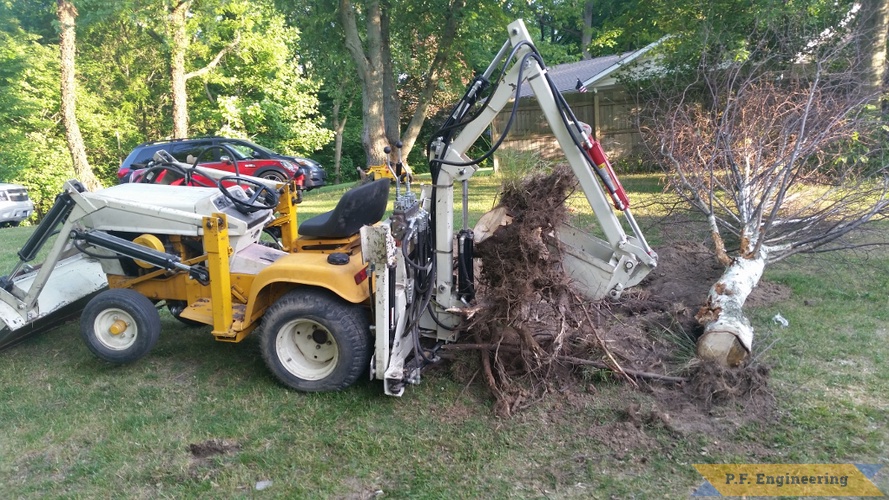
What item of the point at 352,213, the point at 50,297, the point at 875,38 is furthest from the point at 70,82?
the point at 875,38

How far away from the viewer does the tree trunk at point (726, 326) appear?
13.5ft

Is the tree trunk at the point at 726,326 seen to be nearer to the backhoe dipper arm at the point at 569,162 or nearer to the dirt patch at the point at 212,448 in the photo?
the backhoe dipper arm at the point at 569,162

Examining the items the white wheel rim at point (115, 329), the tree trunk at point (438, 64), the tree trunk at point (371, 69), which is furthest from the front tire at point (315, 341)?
the tree trunk at point (438, 64)

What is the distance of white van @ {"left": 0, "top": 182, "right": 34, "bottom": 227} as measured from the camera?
1692 centimetres

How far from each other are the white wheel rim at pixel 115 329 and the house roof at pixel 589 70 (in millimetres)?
13163

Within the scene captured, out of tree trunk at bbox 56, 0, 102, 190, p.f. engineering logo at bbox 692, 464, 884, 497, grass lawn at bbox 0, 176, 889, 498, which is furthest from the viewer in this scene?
tree trunk at bbox 56, 0, 102, 190

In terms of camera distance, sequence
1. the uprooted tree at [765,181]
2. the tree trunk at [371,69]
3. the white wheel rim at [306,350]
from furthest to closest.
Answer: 1. the tree trunk at [371,69]
2. the uprooted tree at [765,181]
3. the white wheel rim at [306,350]

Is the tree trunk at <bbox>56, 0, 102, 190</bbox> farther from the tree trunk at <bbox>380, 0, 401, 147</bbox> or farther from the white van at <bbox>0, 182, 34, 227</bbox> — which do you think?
the tree trunk at <bbox>380, 0, 401, 147</bbox>

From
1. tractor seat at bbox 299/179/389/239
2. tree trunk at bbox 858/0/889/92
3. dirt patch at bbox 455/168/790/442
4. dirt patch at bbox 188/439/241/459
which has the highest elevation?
tree trunk at bbox 858/0/889/92

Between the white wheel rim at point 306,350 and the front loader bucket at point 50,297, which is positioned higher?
the front loader bucket at point 50,297

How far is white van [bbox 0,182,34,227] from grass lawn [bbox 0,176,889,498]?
15.0 meters

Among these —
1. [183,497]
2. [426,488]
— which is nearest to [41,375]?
[183,497]

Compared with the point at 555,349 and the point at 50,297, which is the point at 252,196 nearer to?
the point at 50,297

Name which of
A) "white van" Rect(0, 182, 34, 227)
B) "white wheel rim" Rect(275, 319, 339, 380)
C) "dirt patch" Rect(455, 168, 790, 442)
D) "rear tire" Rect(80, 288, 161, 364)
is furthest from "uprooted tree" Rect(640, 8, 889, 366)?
"white van" Rect(0, 182, 34, 227)
